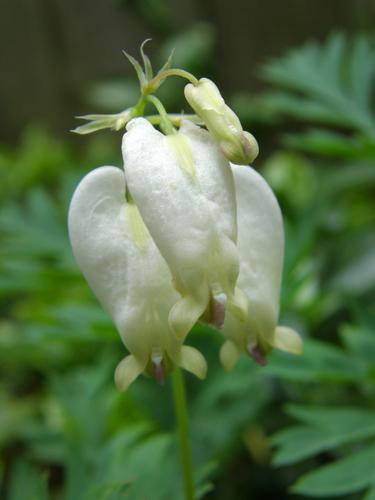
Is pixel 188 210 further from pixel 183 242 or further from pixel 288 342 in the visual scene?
pixel 288 342

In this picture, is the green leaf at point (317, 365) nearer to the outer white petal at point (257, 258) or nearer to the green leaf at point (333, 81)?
the outer white petal at point (257, 258)

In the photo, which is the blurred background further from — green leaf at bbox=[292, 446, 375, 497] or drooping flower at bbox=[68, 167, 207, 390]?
drooping flower at bbox=[68, 167, 207, 390]

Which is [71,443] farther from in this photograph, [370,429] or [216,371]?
[370,429]

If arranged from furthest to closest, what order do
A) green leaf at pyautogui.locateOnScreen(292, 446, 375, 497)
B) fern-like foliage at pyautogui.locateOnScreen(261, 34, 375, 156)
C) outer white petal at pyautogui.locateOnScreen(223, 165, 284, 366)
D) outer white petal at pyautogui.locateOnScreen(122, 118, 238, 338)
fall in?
fern-like foliage at pyautogui.locateOnScreen(261, 34, 375, 156) → green leaf at pyautogui.locateOnScreen(292, 446, 375, 497) → outer white petal at pyautogui.locateOnScreen(223, 165, 284, 366) → outer white petal at pyautogui.locateOnScreen(122, 118, 238, 338)

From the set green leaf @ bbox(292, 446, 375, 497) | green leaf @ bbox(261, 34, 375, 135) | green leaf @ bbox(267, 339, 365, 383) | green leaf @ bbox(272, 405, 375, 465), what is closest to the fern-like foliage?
green leaf @ bbox(261, 34, 375, 135)

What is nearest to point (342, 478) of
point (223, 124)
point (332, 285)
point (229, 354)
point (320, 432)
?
point (320, 432)

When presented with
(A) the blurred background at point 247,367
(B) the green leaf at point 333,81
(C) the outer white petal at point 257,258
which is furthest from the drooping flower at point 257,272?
(B) the green leaf at point 333,81
